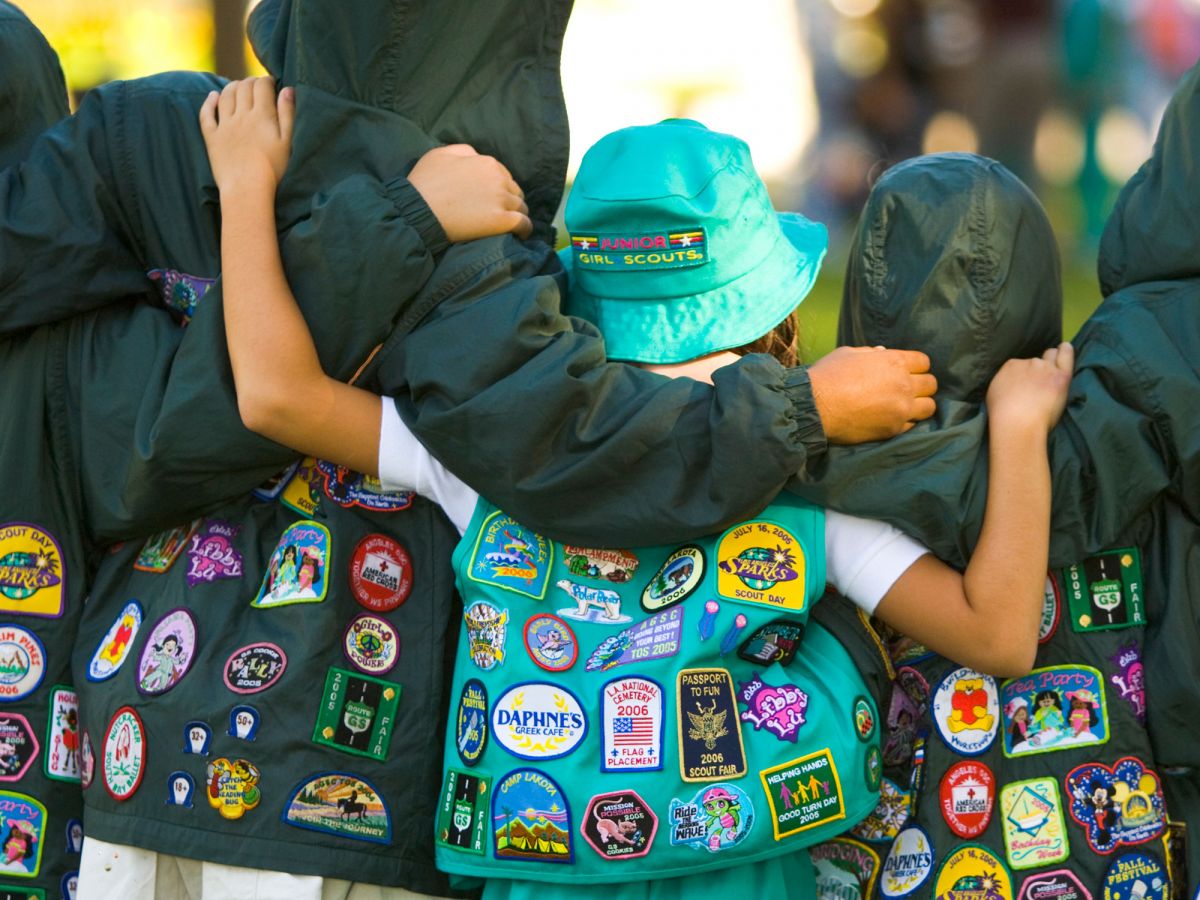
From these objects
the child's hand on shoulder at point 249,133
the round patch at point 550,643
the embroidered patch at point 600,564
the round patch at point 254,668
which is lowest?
the round patch at point 254,668

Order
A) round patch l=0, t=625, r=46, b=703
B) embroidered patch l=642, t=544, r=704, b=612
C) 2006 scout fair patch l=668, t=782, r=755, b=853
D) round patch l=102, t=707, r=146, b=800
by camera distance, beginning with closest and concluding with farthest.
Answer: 2006 scout fair patch l=668, t=782, r=755, b=853, embroidered patch l=642, t=544, r=704, b=612, round patch l=102, t=707, r=146, b=800, round patch l=0, t=625, r=46, b=703

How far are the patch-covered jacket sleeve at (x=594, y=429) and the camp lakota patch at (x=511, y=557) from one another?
64 mm

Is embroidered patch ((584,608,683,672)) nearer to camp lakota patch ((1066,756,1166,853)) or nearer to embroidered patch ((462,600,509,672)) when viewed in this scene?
embroidered patch ((462,600,509,672))

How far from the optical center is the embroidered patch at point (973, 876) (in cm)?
239

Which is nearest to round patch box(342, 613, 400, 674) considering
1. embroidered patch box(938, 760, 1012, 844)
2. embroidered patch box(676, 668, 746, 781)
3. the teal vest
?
the teal vest

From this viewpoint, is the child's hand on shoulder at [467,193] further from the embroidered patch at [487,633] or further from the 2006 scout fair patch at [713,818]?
the 2006 scout fair patch at [713,818]

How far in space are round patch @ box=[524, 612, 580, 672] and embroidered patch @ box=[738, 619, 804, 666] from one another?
25 centimetres

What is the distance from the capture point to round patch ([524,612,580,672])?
2.38 metres

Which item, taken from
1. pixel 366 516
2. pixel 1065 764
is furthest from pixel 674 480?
pixel 1065 764

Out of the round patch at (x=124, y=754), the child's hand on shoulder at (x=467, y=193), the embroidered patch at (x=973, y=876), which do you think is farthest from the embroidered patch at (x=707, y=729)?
the round patch at (x=124, y=754)

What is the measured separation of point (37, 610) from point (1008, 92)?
26.1 ft

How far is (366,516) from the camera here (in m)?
2.57

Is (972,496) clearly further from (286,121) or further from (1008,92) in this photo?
(1008,92)

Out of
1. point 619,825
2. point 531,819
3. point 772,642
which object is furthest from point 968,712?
point 531,819
